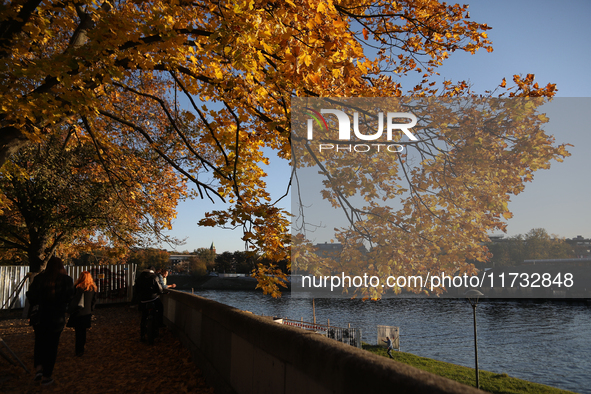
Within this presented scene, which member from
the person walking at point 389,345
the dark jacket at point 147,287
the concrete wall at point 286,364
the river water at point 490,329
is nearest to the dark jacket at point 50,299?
the concrete wall at point 286,364

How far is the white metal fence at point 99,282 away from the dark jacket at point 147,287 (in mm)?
11432

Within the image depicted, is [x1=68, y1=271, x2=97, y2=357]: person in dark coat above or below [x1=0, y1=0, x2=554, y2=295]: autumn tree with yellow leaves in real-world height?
below

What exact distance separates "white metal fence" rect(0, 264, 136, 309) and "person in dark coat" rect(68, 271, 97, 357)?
483 inches

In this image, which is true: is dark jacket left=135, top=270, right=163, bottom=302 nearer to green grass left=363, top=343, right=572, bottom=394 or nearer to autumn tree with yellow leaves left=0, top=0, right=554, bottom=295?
autumn tree with yellow leaves left=0, top=0, right=554, bottom=295

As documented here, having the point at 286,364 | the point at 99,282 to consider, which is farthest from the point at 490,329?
the point at 286,364

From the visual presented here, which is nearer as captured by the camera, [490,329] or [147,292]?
[147,292]

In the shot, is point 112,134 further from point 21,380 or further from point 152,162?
point 21,380

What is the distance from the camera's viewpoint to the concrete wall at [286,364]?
182 centimetres

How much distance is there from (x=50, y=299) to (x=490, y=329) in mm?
83373

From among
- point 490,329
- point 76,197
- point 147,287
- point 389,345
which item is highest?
point 76,197

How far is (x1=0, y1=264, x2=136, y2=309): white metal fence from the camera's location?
1909 cm

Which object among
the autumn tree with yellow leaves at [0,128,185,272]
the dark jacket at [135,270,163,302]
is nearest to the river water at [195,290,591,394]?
the autumn tree with yellow leaves at [0,128,185,272]

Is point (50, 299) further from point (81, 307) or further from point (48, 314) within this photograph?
point (81, 307)

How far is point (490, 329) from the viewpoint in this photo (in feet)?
244
